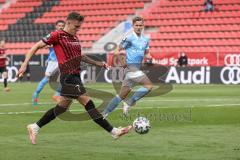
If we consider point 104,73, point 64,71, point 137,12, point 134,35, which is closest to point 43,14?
point 137,12

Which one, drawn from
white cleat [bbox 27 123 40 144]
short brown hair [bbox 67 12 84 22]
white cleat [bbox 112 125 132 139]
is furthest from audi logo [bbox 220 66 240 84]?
short brown hair [bbox 67 12 84 22]

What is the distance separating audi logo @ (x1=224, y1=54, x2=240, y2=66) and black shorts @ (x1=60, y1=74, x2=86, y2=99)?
27777 millimetres

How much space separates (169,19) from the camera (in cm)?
4484

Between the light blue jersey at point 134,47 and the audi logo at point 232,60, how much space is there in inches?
887

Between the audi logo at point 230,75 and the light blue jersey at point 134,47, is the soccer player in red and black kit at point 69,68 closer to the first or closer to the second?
the light blue jersey at point 134,47

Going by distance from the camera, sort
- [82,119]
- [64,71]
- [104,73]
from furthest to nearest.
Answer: [104,73]
[82,119]
[64,71]

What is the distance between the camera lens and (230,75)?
119 ft

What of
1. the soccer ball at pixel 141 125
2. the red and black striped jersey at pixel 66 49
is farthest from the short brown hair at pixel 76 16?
the soccer ball at pixel 141 125

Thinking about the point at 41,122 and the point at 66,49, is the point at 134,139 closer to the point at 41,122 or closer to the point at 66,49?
the point at 41,122

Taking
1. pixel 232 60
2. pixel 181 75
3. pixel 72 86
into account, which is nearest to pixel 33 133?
pixel 72 86

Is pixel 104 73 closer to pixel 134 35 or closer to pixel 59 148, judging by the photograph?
pixel 134 35

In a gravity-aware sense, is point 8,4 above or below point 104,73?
above

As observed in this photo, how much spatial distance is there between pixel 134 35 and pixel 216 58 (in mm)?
23481

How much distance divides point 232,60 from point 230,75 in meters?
1.63
